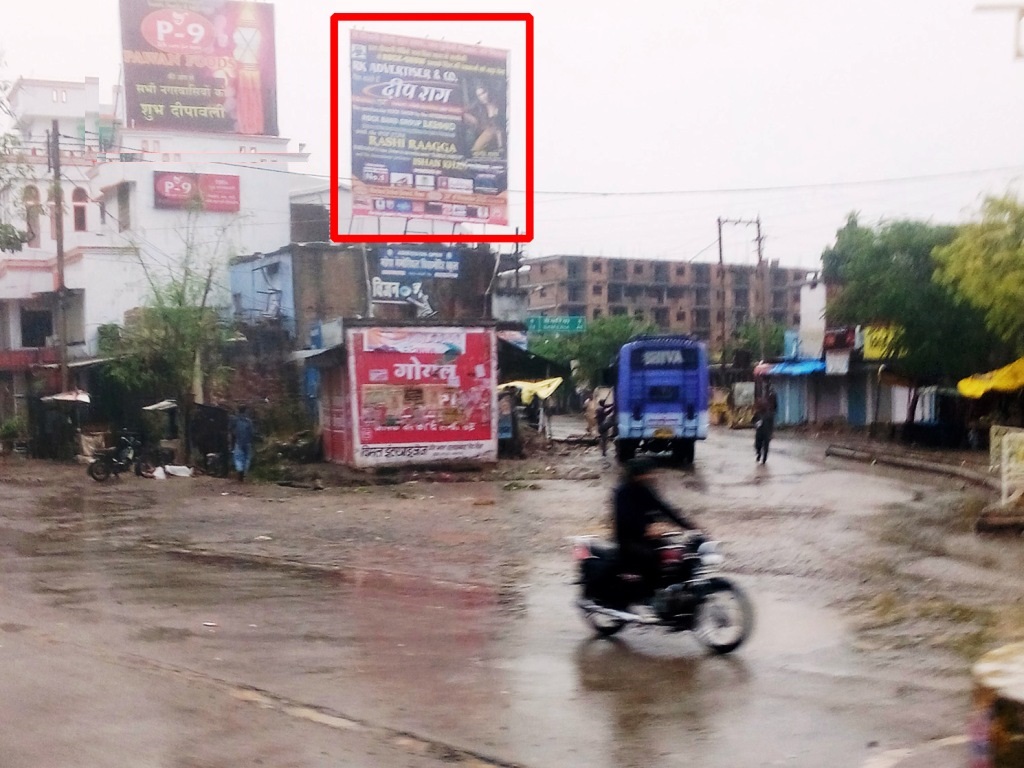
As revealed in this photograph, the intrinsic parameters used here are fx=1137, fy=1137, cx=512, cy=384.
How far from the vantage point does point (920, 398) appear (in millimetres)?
38500

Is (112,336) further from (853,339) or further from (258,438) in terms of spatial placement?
(853,339)

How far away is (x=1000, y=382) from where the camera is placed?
91.3ft

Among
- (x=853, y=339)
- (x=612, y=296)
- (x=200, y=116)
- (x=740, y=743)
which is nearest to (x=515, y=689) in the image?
(x=740, y=743)

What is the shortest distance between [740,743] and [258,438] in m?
23.7

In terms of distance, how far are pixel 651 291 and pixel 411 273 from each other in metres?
58.1

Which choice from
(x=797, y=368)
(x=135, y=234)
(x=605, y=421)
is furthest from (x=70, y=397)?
(x=797, y=368)

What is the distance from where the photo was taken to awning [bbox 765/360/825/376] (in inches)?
1781

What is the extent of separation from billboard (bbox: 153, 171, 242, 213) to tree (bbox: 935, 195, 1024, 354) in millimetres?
23683

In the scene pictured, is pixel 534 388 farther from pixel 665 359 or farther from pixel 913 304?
pixel 913 304

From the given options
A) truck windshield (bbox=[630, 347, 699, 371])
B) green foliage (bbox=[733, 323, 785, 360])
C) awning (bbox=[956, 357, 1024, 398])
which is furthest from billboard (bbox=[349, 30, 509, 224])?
green foliage (bbox=[733, 323, 785, 360])

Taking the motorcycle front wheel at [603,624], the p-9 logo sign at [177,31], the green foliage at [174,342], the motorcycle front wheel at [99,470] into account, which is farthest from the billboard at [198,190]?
the motorcycle front wheel at [603,624]

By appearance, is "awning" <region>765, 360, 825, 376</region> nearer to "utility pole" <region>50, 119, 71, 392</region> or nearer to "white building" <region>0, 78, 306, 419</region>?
"white building" <region>0, 78, 306, 419</region>

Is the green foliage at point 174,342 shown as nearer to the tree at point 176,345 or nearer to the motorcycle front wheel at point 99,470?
the tree at point 176,345

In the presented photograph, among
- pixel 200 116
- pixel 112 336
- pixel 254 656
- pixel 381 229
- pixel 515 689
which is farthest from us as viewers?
pixel 200 116
